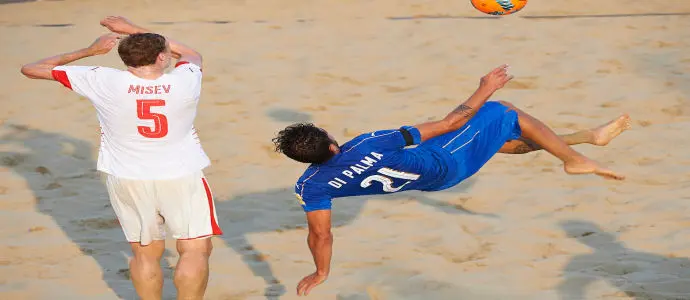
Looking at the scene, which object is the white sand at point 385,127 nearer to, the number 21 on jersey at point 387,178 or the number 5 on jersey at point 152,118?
the number 21 on jersey at point 387,178

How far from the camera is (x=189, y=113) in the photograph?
5184 millimetres

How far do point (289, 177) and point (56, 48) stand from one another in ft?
15.3

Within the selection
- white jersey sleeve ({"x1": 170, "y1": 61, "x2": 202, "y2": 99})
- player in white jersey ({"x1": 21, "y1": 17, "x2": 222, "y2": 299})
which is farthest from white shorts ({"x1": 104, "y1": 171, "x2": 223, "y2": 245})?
white jersey sleeve ({"x1": 170, "y1": 61, "x2": 202, "y2": 99})

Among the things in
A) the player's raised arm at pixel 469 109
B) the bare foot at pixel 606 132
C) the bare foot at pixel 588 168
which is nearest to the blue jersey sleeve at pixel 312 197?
the player's raised arm at pixel 469 109

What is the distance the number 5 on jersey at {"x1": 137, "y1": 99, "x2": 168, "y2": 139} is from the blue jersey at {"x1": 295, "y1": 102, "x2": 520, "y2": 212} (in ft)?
2.87

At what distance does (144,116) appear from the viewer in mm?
5082

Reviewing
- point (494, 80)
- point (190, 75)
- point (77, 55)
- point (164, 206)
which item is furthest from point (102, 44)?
point (494, 80)

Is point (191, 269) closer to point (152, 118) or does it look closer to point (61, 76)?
point (152, 118)

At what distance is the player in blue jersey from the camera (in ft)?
18.1

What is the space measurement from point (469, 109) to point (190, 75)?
156 centimetres

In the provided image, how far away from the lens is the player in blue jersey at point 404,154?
5.53m

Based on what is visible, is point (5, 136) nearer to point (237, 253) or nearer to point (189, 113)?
point (237, 253)

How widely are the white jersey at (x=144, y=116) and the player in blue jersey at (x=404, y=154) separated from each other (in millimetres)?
549

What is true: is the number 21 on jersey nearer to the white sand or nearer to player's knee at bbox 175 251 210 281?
the white sand
